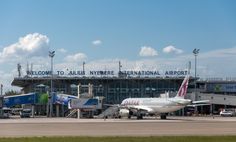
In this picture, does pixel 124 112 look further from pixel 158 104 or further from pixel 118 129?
pixel 118 129

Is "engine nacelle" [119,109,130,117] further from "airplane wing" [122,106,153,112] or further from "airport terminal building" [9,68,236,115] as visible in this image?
"airport terminal building" [9,68,236,115]

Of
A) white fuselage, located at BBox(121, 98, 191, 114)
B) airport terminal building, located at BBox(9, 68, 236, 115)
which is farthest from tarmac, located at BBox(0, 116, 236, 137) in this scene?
airport terminal building, located at BBox(9, 68, 236, 115)

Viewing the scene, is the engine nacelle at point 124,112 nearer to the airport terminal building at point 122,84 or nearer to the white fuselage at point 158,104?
the white fuselage at point 158,104

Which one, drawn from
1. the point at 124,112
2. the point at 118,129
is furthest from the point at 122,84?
the point at 118,129

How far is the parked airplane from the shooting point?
96.7 m

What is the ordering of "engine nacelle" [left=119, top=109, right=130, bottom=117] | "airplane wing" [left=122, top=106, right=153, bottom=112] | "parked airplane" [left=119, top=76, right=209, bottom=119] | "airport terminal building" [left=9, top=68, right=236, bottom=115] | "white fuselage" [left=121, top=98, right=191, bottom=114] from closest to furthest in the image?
"white fuselage" [left=121, top=98, right=191, bottom=114] → "parked airplane" [left=119, top=76, right=209, bottom=119] → "airplane wing" [left=122, top=106, right=153, bottom=112] → "engine nacelle" [left=119, top=109, right=130, bottom=117] → "airport terminal building" [left=9, top=68, right=236, bottom=115]

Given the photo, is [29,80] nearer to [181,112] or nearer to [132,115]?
[181,112]

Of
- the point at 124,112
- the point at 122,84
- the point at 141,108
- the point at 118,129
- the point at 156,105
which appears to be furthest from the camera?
the point at 122,84

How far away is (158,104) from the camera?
100m

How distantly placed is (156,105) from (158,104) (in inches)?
27.5

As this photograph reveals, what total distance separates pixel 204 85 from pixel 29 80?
181 ft

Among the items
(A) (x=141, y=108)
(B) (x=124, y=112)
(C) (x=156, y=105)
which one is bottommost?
(B) (x=124, y=112)

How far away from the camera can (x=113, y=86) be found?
162 meters

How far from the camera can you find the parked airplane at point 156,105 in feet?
317
